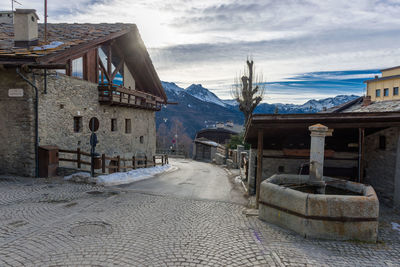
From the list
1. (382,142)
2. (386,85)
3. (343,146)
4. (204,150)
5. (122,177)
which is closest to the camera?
(382,142)

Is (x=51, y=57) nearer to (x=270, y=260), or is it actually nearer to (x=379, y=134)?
(x=270, y=260)

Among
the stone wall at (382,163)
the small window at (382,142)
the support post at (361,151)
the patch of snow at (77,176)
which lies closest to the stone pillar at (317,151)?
the support post at (361,151)

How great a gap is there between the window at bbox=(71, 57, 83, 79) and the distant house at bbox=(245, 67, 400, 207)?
8662 mm

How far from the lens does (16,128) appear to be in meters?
11.0

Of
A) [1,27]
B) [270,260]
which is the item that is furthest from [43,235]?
[1,27]

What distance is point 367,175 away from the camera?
33.8ft

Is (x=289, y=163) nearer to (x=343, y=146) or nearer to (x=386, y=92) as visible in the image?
(x=343, y=146)

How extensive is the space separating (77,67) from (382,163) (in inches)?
523

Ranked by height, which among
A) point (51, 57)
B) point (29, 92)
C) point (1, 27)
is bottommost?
point (29, 92)

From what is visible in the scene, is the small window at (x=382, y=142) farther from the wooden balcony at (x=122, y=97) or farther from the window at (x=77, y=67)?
the window at (x=77, y=67)

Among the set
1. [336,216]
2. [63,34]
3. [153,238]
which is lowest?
[153,238]

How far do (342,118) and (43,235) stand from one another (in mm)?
7959

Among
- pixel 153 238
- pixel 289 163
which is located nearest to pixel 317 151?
pixel 289 163

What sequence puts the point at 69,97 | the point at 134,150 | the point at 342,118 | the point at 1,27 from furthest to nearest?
the point at 134,150 < the point at 1,27 < the point at 69,97 < the point at 342,118
